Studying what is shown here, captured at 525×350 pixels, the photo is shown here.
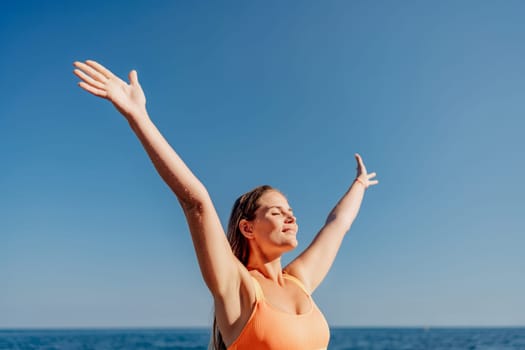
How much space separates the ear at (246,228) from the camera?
3.12 metres

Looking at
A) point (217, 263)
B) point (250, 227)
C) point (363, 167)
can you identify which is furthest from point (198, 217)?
point (363, 167)

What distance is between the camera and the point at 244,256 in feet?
10.4

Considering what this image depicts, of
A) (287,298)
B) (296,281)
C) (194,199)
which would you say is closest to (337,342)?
(296,281)

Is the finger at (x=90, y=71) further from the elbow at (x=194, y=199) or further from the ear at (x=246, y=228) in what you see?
the ear at (x=246, y=228)

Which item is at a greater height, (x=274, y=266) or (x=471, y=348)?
(x=274, y=266)

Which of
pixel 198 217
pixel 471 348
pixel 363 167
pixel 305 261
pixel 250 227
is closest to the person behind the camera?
pixel 198 217

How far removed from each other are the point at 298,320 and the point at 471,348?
47.9 meters

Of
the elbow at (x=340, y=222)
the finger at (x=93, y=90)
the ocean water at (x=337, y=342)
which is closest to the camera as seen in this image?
the finger at (x=93, y=90)

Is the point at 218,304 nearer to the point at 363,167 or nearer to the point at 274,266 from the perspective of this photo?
the point at 274,266

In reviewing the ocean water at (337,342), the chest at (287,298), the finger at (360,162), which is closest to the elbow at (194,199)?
the chest at (287,298)

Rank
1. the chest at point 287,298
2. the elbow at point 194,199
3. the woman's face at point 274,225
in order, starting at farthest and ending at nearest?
the woman's face at point 274,225
the chest at point 287,298
the elbow at point 194,199

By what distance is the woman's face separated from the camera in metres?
3.04

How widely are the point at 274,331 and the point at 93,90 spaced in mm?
1285

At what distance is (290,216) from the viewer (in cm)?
314
